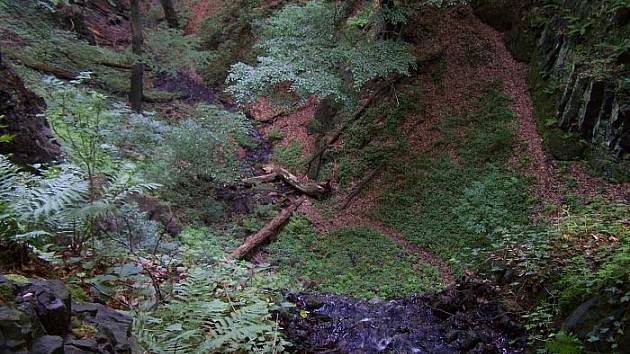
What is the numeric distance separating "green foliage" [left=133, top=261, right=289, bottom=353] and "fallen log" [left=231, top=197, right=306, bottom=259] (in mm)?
4778

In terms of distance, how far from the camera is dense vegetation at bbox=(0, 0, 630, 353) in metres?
4.07

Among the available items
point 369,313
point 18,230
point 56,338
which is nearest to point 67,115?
point 18,230

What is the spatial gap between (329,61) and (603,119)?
5758mm

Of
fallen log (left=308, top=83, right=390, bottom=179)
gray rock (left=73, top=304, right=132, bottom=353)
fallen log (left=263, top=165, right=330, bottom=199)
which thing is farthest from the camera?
fallen log (left=308, top=83, right=390, bottom=179)

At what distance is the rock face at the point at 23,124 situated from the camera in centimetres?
603

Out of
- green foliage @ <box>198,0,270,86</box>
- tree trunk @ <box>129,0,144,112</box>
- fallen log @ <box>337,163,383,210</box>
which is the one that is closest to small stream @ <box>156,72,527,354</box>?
fallen log @ <box>337,163,383,210</box>

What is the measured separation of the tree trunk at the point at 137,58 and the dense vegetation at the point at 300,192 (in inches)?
8.4

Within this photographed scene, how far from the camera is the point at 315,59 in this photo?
10688mm

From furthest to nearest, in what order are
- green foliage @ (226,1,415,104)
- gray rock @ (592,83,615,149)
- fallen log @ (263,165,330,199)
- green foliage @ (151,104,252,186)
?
1. fallen log @ (263,165,330,199)
2. green foliage @ (226,1,415,104)
3. green foliage @ (151,104,252,186)
4. gray rock @ (592,83,615,149)

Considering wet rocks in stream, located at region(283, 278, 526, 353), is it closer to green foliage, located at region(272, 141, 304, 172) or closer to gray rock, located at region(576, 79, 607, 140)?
gray rock, located at region(576, 79, 607, 140)

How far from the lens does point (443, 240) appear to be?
9.84 metres

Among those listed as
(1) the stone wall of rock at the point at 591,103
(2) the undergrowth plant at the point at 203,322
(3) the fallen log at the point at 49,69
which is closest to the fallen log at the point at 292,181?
(3) the fallen log at the point at 49,69

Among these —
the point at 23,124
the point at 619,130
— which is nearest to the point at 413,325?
the point at 619,130

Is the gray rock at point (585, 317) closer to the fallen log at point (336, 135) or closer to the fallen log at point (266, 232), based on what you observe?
the fallen log at point (266, 232)
